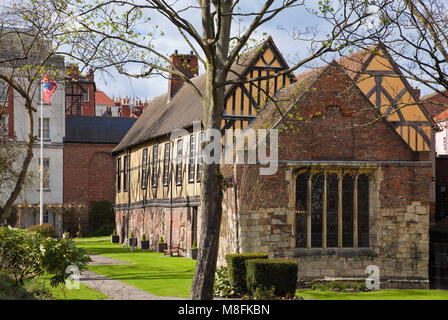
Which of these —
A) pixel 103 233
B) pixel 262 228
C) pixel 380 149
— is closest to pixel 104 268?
pixel 262 228

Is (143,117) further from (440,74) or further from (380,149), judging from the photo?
(440,74)

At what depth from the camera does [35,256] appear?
44.3 feet

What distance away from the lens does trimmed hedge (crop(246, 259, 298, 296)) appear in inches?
617

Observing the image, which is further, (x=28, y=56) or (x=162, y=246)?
(x=162, y=246)

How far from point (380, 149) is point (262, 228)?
473cm

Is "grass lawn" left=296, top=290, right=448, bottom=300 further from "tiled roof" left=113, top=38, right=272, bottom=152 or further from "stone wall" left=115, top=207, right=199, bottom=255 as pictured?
"tiled roof" left=113, top=38, right=272, bottom=152

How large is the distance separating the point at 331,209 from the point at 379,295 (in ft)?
10.8

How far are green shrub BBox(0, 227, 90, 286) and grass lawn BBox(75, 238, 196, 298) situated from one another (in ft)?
10.4

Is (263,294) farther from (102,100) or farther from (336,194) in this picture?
(102,100)

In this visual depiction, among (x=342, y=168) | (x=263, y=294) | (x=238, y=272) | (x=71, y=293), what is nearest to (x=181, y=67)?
(x=342, y=168)

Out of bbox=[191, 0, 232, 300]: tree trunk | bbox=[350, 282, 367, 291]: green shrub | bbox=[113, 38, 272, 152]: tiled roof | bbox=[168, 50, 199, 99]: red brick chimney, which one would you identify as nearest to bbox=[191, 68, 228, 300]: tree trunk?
bbox=[191, 0, 232, 300]: tree trunk

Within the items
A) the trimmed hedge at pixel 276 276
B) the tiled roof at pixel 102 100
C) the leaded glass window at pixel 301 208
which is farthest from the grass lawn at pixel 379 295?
the tiled roof at pixel 102 100

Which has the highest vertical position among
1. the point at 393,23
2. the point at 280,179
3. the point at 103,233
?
the point at 393,23
